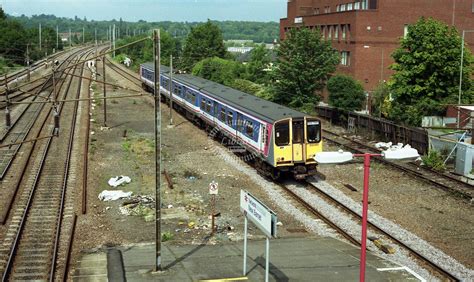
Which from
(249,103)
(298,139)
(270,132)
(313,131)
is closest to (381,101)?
(249,103)

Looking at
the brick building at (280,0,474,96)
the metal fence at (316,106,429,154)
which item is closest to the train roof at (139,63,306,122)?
the metal fence at (316,106,429,154)

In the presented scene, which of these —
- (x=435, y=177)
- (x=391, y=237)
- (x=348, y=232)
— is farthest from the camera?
(x=435, y=177)

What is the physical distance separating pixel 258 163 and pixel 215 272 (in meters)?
11.5

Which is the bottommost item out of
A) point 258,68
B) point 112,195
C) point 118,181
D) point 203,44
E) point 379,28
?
point 112,195

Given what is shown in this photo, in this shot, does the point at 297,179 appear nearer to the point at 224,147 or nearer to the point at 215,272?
the point at 224,147

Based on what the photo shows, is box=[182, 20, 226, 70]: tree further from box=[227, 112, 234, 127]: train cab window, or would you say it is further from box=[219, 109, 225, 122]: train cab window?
box=[227, 112, 234, 127]: train cab window

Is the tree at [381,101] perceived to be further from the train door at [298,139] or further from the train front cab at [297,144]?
the train door at [298,139]

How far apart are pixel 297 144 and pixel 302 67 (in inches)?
773

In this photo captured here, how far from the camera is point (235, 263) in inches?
561

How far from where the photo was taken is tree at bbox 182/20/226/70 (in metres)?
74.5

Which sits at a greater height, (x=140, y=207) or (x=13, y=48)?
(x=13, y=48)

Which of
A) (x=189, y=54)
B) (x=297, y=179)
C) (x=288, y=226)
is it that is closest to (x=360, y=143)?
(x=297, y=179)

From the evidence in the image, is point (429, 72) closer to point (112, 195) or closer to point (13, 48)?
point (112, 195)

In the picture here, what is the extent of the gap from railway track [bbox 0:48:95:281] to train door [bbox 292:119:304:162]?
8753 millimetres
